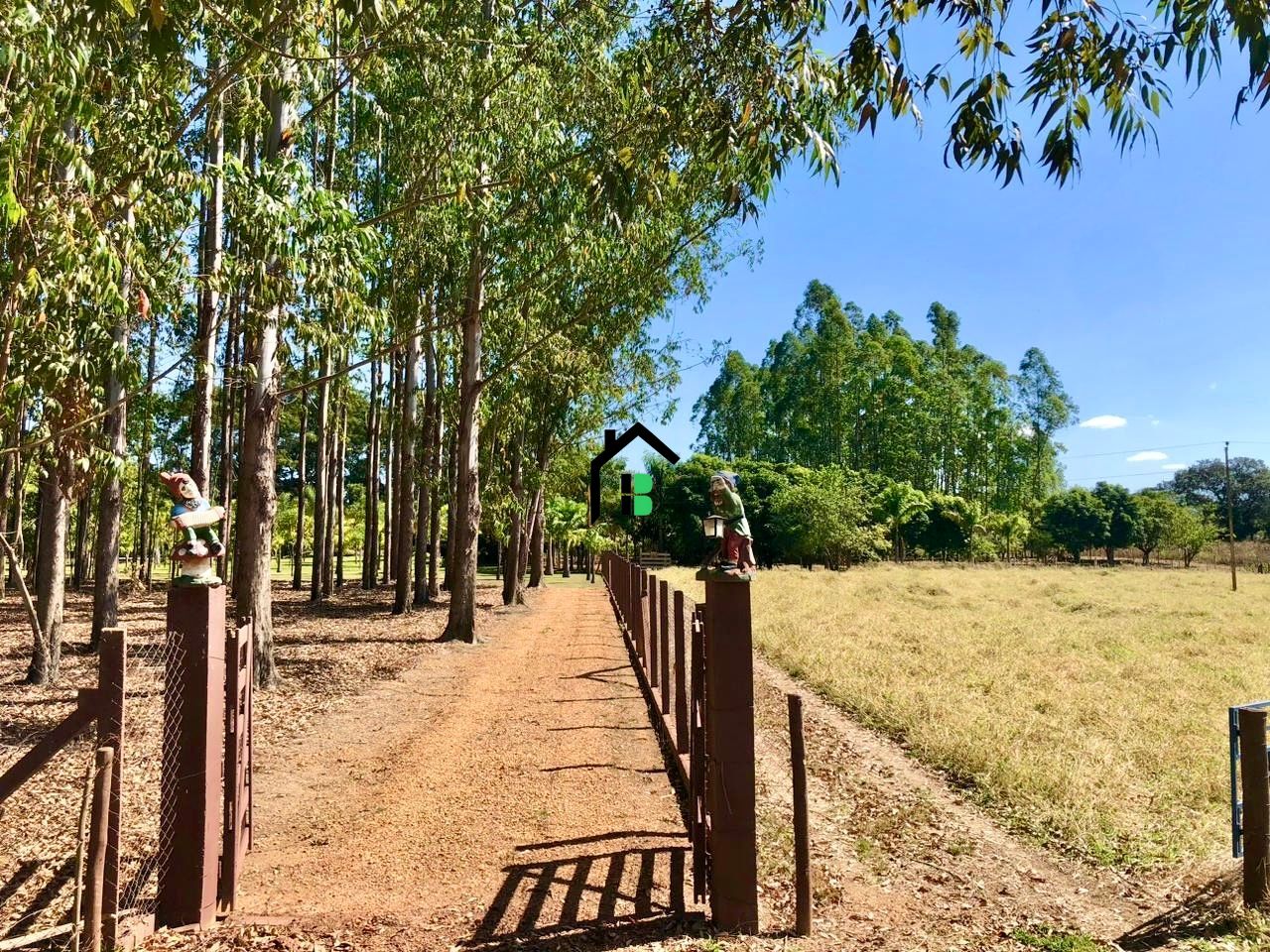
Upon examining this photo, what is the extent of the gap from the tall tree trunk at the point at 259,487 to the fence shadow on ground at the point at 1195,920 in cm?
924

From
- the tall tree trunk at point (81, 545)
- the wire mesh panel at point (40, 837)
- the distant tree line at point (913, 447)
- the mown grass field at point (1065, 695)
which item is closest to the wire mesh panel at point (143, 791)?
the wire mesh panel at point (40, 837)

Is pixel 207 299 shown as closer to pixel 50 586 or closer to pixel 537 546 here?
pixel 50 586

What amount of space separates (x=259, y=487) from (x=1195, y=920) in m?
9.71

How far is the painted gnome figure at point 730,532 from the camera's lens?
219 inches

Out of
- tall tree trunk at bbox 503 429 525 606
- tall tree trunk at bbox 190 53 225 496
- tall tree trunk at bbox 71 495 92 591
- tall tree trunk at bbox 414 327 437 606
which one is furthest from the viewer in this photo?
tall tree trunk at bbox 71 495 92 591

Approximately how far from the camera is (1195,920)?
487 cm

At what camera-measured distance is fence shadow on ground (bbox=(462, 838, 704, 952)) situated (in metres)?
4.32

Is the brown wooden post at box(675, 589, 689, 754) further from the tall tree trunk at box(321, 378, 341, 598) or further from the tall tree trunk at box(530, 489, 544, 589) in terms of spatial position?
the tall tree trunk at box(530, 489, 544, 589)

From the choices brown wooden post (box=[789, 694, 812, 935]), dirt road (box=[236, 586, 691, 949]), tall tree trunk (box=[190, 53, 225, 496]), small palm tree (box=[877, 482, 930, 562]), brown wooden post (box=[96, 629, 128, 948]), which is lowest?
dirt road (box=[236, 586, 691, 949])

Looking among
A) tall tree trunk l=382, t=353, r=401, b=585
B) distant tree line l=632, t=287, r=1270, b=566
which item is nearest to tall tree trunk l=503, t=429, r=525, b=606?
tall tree trunk l=382, t=353, r=401, b=585

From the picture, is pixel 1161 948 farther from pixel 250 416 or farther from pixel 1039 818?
pixel 250 416

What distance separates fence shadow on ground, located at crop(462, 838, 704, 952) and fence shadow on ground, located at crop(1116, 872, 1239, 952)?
2299 mm

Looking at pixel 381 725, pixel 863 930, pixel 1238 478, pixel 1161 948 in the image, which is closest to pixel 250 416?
pixel 381 725

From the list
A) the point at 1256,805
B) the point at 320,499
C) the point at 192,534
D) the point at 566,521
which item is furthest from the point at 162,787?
the point at 566,521
